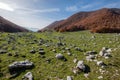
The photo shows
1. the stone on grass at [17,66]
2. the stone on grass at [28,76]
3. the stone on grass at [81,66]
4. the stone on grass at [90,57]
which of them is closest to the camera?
the stone on grass at [28,76]

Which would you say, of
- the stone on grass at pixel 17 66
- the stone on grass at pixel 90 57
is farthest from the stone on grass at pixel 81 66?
the stone on grass at pixel 17 66

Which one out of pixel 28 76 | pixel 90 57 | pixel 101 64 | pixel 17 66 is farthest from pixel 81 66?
pixel 17 66

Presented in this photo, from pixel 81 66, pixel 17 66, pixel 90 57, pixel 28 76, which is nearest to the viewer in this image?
pixel 28 76

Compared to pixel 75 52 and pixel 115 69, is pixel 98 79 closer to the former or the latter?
pixel 115 69

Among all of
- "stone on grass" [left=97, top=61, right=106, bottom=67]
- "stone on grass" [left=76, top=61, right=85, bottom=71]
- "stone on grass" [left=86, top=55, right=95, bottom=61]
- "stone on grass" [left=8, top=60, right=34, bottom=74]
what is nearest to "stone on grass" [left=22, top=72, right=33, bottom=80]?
"stone on grass" [left=8, top=60, right=34, bottom=74]

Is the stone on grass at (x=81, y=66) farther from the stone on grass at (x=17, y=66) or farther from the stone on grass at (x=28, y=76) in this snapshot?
the stone on grass at (x=17, y=66)

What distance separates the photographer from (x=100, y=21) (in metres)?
79.2

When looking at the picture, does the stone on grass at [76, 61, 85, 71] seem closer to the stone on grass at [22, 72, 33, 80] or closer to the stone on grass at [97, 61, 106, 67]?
the stone on grass at [97, 61, 106, 67]

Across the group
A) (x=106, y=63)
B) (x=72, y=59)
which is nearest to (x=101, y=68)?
(x=106, y=63)

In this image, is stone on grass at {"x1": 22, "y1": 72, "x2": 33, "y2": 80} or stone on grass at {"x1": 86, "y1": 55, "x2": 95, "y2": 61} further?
stone on grass at {"x1": 86, "y1": 55, "x2": 95, "y2": 61}

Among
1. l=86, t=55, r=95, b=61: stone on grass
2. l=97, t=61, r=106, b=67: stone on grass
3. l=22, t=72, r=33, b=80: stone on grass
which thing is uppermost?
l=86, t=55, r=95, b=61: stone on grass

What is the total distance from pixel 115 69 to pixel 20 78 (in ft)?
22.2

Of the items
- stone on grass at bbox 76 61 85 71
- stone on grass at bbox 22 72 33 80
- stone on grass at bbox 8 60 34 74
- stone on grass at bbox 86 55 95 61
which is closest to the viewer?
stone on grass at bbox 22 72 33 80

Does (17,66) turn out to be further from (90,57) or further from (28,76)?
(90,57)
